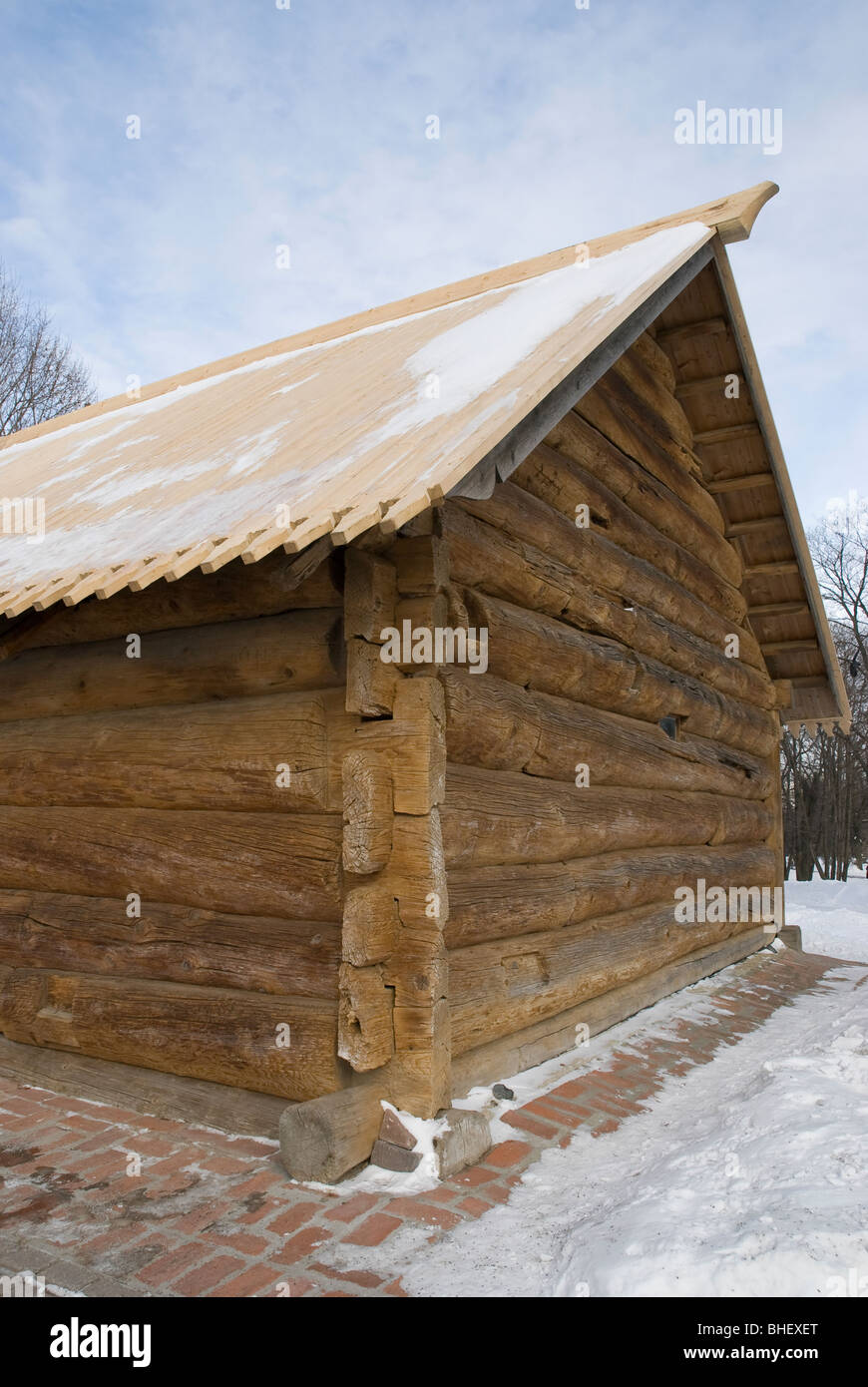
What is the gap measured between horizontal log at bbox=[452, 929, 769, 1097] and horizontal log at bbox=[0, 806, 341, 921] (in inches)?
40.3

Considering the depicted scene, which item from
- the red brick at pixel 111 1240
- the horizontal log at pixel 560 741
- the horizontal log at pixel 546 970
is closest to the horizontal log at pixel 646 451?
the horizontal log at pixel 560 741

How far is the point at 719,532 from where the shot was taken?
8.70 metres

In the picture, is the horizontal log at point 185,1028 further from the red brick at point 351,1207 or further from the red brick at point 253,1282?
the red brick at point 253,1282

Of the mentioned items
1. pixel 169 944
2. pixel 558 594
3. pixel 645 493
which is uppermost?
pixel 645 493

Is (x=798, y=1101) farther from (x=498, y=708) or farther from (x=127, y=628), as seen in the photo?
(x=127, y=628)

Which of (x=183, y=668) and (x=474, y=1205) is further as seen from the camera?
(x=183, y=668)

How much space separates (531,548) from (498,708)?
1063 mm

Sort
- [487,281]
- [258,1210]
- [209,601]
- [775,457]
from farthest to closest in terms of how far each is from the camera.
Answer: [775,457] < [487,281] < [209,601] < [258,1210]

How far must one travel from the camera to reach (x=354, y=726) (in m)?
4.13

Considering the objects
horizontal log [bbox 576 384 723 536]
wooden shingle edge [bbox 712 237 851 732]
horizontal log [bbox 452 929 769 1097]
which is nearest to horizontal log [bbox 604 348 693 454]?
horizontal log [bbox 576 384 723 536]

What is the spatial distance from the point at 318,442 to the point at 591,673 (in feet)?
7.22

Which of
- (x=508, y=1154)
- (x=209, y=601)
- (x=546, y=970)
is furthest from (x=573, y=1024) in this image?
(x=209, y=601)

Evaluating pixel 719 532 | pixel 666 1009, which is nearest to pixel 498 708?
pixel 666 1009

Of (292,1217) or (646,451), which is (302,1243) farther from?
(646,451)
